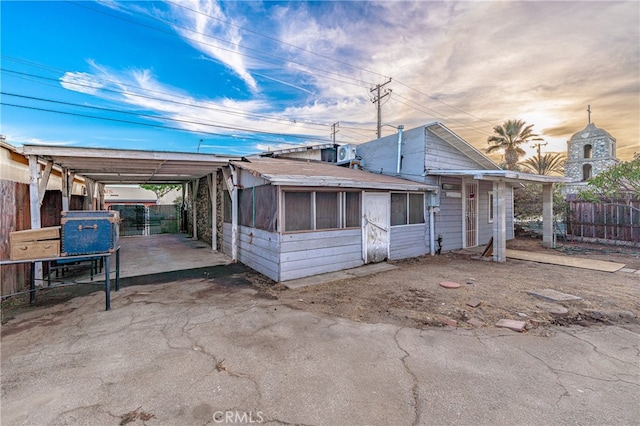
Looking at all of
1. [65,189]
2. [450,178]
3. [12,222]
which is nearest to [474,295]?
[450,178]

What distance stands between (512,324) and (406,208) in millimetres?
5023

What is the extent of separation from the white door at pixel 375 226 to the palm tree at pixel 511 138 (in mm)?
17125

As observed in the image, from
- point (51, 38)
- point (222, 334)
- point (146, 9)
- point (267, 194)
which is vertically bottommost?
point (222, 334)

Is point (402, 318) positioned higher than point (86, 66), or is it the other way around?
point (86, 66)

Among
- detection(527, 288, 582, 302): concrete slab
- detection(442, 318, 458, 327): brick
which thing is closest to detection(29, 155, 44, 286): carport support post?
detection(442, 318, 458, 327): brick

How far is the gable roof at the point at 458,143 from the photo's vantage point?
8758 millimetres

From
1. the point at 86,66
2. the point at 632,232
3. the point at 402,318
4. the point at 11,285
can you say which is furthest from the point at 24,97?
the point at 632,232

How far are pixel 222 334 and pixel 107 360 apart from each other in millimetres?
1170

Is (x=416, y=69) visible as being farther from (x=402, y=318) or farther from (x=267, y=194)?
(x=402, y=318)

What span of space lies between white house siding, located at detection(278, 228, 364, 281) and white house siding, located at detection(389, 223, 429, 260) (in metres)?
1.47

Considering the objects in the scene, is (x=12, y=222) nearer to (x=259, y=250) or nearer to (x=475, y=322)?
(x=259, y=250)

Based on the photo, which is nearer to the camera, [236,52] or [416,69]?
[416,69]

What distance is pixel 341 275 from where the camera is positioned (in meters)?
6.20

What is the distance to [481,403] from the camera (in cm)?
211
